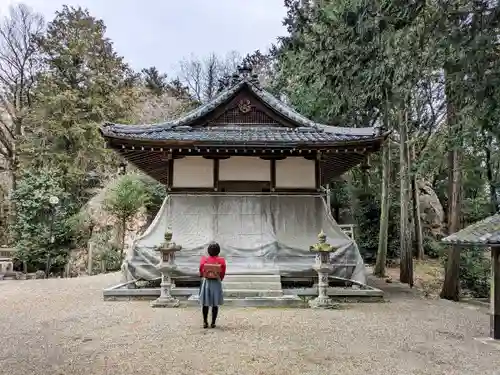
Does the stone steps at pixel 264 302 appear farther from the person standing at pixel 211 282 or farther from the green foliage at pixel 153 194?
the green foliage at pixel 153 194

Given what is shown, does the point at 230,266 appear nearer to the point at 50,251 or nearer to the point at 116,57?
the point at 50,251

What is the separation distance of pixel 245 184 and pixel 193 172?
138cm

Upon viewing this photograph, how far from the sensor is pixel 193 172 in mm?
10680

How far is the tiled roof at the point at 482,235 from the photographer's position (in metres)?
5.24

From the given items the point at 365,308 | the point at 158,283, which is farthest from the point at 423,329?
the point at 158,283

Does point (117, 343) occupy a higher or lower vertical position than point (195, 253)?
lower

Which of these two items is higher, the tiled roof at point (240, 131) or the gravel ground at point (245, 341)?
the tiled roof at point (240, 131)

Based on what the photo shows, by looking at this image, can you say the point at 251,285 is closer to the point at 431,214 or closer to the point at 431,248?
the point at 431,248

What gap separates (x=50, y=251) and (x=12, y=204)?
3732 mm

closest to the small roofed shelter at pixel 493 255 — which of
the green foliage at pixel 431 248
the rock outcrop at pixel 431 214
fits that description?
the green foliage at pixel 431 248

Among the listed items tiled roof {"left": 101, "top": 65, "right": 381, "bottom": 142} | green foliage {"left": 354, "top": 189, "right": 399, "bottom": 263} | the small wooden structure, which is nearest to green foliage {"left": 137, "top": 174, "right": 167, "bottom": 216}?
the small wooden structure

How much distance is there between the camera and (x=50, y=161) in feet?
71.3

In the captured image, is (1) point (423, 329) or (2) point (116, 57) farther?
(2) point (116, 57)

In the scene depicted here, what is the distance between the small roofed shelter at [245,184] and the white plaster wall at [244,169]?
26 mm
